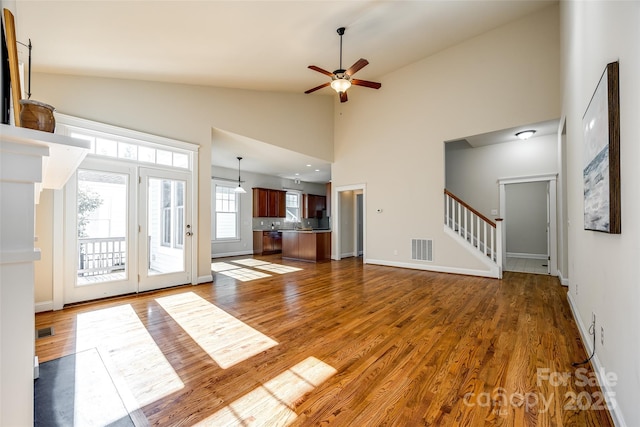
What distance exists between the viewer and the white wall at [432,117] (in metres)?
4.76

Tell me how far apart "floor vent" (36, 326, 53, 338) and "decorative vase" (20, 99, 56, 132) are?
2924 millimetres

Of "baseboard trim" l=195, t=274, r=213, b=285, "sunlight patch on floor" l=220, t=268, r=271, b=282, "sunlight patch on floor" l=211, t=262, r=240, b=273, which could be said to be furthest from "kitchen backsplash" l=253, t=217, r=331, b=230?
"baseboard trim" l=195, t=274, r=213, b=285

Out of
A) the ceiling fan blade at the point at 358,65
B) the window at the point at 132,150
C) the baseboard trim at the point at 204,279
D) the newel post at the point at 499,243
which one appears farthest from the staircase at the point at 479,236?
the window at the point at 132,150

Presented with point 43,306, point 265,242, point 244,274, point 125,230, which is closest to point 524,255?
point 244,274

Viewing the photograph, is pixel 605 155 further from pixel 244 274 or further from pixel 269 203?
pixel 269 203

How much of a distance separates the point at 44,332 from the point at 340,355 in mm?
3021

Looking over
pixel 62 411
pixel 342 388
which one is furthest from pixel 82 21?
pixel 342 388

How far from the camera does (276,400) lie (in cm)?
175

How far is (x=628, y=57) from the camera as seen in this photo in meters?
1.39

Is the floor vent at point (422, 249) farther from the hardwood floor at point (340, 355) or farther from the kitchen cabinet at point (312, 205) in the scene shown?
the kitchen cabinet at point (312, 205)

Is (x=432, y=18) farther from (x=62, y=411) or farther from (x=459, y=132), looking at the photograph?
(x=62, y=411)

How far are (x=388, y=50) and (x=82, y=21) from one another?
4.69 metres

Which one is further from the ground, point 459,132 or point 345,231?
→ point 459,132

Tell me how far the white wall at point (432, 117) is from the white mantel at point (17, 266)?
5965 millimetres
